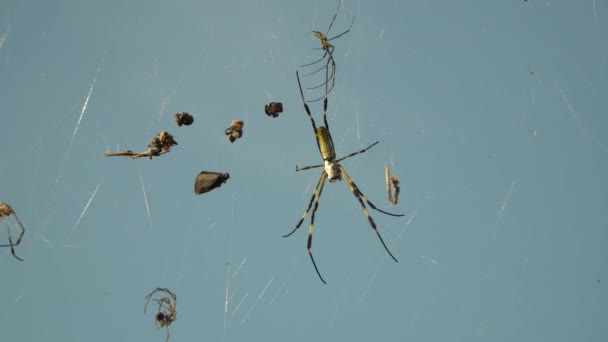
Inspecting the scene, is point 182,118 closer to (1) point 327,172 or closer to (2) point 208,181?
(2) point 208,181

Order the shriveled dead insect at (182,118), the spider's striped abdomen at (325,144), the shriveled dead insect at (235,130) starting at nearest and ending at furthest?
the shriveled dead insect at (182,118) → the shriveled dead insect at (235,130) → the spider's striped abdomen at (325,144)

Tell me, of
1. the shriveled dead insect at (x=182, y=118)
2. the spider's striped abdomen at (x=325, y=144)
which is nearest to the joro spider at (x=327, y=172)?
the spider's striped abdomen at (x=325, y=144)

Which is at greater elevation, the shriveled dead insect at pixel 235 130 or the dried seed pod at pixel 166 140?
the shriveled dead insect at pixel 235 130

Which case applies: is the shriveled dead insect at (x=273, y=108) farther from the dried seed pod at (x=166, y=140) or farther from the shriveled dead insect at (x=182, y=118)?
the dried seed pod at (x=166, y=140)

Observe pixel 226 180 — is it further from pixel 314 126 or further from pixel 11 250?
pixel 11 250

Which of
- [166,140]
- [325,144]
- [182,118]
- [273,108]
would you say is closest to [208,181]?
[166,140]
